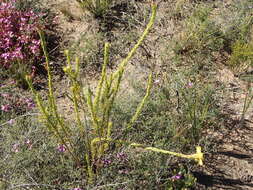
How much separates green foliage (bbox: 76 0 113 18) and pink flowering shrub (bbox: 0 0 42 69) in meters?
0.63

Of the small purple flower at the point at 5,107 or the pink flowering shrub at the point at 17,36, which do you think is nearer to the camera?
the small purple flower at the point at 5,107

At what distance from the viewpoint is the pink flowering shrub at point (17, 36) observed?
12.4 ft

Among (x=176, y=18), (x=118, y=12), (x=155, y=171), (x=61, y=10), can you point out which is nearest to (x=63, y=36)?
(x=61, y=10)

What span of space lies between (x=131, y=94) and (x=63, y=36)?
1.39 metres

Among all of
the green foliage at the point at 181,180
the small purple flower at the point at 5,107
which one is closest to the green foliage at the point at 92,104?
the green foliage at the point at 181,180

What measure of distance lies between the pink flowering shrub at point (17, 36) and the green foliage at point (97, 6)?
2.06 ft

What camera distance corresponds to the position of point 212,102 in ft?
11.0

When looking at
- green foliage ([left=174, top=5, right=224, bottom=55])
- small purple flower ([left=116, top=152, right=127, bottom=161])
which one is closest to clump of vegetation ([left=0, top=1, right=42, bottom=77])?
small purple flower ([left=116, top=152, right=127, bottom=161])

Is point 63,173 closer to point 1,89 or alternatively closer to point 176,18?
point 1,89

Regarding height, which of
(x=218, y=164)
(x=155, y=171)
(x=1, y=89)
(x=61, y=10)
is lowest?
(x=218, y=164)

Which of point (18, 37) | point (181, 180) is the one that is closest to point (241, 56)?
point (181, 180)

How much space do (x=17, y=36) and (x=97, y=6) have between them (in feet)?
3.68

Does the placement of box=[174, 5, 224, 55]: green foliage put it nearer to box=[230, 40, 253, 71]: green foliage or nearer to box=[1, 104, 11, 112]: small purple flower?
box=[230, 40, 253, 71]: green foliage

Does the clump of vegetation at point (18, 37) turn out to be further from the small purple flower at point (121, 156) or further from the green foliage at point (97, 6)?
the small purple flower at point (121, 156)
